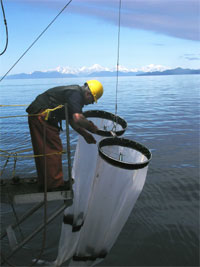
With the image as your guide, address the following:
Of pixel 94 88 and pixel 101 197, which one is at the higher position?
pixel 94 88

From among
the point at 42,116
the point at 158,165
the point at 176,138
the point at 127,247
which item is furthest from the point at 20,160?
Answer: the point at 176,138

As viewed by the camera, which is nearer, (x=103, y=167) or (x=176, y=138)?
(x=103, y=167)

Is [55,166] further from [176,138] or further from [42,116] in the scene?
[176,138]

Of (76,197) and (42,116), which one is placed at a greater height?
(42,116)

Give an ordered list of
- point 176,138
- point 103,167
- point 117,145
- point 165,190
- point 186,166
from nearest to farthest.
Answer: point 103,167, point 117,145, point 165,190, point 186,166, point 176,138

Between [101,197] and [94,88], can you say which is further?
[94,88]

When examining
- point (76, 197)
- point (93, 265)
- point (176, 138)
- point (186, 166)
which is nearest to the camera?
point (93, 265)

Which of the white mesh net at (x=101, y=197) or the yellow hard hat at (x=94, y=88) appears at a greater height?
the yellow hard hat at (x=94, y=88)

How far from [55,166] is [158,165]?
286 inches

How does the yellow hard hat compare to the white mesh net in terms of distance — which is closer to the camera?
the white mesh net

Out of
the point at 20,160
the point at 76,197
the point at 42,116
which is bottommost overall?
the point at 20,160

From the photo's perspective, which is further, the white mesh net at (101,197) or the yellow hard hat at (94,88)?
the yellow hard hat at (94,88)

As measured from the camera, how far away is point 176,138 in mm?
14828

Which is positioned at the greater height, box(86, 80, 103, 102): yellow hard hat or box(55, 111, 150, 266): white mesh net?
box(86, 80, 103, 102): yellow hard hat
